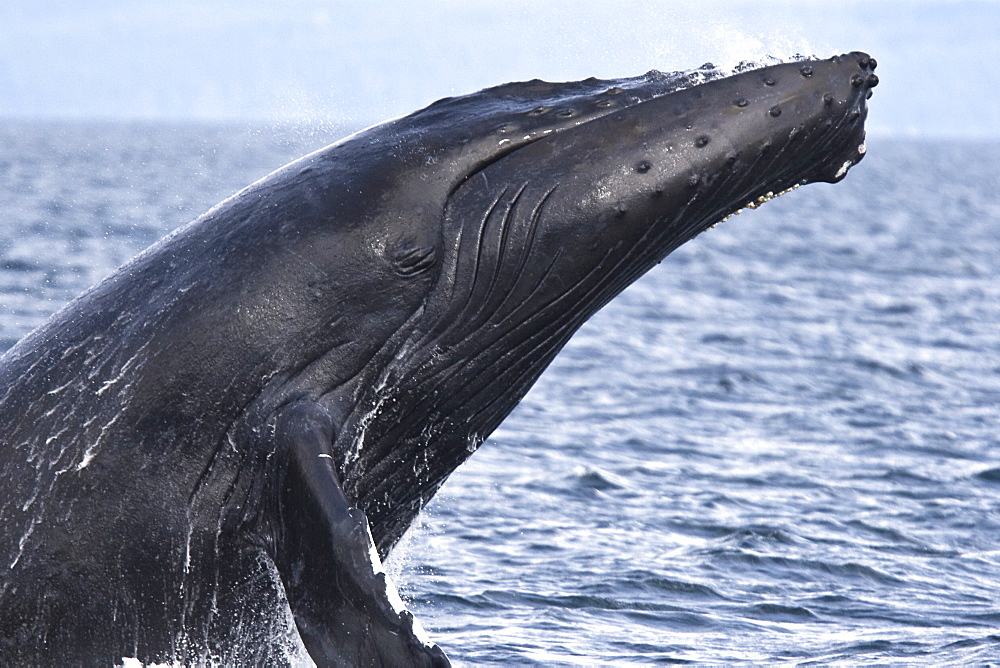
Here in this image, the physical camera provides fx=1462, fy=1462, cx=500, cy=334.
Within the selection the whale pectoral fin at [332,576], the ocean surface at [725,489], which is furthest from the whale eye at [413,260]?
the ocean surface at [725,489]

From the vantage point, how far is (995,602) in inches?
556

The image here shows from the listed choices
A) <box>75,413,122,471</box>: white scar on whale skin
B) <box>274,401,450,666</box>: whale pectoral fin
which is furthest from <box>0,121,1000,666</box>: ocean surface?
<box>75,413,122,471</box>: white scar on whale skin

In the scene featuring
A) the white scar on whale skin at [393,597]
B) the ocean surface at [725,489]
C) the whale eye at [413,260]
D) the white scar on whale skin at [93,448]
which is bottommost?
the white scar on whale skin at [393,597]

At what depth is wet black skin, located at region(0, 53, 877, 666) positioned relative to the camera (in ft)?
25.0

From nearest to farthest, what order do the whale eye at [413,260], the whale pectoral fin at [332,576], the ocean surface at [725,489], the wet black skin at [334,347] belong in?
1. the whale pectoral fin at [332,576]
2. the wet black skin at [334,347]
3. the whale eye at [413,260]
4. the ocean surface at [725,489]

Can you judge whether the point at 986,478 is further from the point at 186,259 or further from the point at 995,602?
the point at 186,259

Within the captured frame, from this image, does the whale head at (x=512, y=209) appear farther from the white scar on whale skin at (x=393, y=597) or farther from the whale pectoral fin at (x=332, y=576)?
the white scar on whale skin at (x=393, y=597)

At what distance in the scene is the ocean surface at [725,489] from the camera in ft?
43.0

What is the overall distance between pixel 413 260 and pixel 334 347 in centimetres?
65

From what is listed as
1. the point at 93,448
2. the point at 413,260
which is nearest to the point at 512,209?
the point at 413,260

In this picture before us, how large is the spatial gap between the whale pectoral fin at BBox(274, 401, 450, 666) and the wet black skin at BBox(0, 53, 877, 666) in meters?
0.01

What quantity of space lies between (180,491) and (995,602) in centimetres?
927

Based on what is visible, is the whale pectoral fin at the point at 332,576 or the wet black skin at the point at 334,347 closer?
the whale pectoral fin at the point at 332,576

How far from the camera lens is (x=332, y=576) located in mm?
7031
